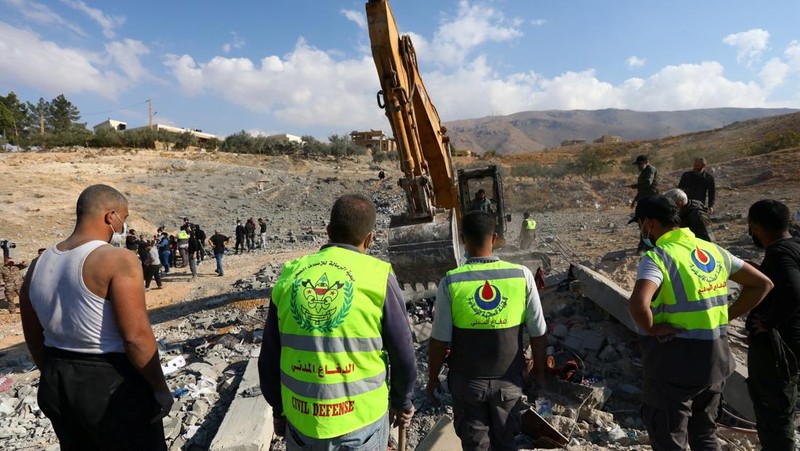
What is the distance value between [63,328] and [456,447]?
2.63 meters

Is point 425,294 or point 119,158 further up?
point 119,158

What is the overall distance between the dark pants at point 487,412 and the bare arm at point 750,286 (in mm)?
1418

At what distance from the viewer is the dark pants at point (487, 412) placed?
2.47 meters

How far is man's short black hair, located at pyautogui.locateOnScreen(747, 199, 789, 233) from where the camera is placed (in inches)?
108

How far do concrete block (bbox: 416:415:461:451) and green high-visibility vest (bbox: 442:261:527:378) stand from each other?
1.15 metres

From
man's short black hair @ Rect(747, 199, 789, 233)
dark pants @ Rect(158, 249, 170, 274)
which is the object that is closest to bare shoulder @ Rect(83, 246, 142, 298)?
man's short black hair @ Rect(747, 199, 789, 233)

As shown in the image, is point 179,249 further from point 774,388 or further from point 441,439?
point 774,388

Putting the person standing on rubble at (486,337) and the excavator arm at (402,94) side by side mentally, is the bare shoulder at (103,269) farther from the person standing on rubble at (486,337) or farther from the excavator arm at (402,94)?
the excavator arm at (402,94)

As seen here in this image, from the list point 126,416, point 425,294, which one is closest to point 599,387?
point 425,294

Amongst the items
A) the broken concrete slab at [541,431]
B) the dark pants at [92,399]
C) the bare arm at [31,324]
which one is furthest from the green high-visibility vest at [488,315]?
the bare arm at [31,324]

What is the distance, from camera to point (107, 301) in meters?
2.07

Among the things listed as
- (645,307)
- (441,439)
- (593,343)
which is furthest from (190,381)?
(645,307)

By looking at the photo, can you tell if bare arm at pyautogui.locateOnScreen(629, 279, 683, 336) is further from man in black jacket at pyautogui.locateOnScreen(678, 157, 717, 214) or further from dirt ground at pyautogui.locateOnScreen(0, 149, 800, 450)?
man in black jacket at pyautogui.locateOnScreen(678, 157, 717, 214)

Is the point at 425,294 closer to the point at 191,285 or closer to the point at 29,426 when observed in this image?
the point at 29,426
